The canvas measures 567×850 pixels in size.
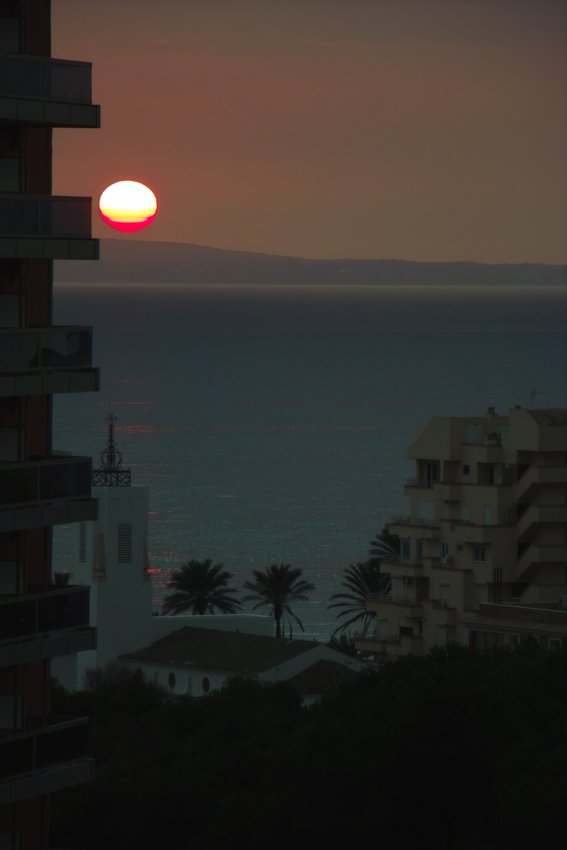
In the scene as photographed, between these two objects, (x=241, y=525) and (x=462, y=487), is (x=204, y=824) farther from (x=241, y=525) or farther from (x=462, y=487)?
(x=241, y=525)

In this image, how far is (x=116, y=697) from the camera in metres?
62.3

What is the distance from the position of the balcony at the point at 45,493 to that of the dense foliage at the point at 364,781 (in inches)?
550

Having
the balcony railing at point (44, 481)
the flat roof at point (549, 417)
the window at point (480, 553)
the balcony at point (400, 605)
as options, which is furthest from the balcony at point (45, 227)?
the balcony at point (400, 605)

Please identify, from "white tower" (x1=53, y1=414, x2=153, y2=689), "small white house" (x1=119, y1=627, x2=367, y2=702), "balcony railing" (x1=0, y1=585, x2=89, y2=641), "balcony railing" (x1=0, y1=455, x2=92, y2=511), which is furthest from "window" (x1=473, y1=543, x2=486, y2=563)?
"balcony railing" (x1=0, y1=455, x2=92, y2=511)

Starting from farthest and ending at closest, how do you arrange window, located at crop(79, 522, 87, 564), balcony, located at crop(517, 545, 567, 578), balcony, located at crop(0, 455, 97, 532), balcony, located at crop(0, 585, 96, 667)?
window, located at crop(79, 522, 87, 564) → balcony, located at crop(517, 545, 567, 578) → balcony, located at crop(0, 585, 96, 667) → balcony, located at crop(0, 455, 97, 532)

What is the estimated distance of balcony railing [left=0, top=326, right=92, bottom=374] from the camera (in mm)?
26281

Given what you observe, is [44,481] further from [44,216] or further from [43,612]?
[44,216]

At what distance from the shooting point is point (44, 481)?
26703 mm

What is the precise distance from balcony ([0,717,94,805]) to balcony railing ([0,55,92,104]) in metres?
6.21

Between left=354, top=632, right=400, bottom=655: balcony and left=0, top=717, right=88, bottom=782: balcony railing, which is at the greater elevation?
left=0, top=717, right=88, bottom=782: balcony railing

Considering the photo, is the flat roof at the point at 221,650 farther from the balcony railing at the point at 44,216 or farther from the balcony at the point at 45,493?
the balcony railing at the point at 44,216

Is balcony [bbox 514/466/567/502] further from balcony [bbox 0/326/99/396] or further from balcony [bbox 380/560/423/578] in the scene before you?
balcony [bbox 0/326/99/396]

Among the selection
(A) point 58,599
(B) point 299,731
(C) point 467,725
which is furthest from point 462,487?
(A) point 58,599

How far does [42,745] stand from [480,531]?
158 feet
